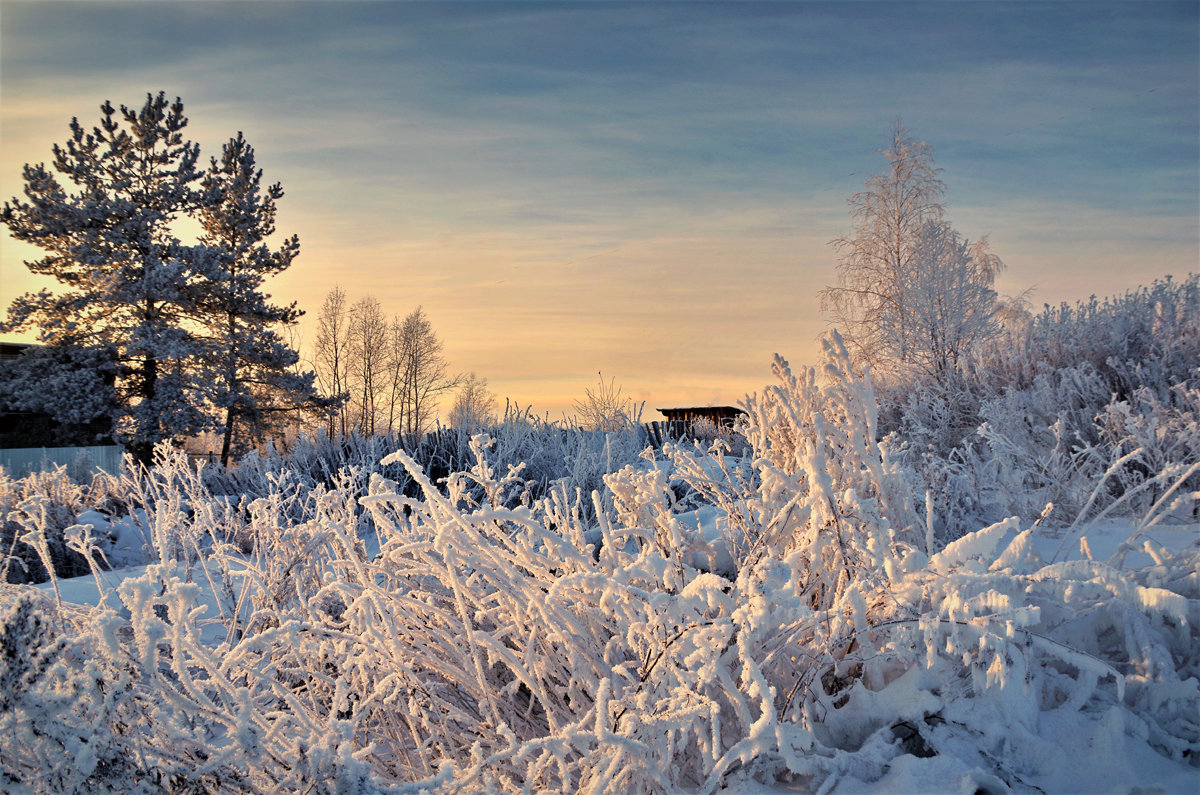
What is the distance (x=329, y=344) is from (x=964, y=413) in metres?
31.4

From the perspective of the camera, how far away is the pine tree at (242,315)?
82.4ft

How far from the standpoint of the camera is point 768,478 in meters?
1.77

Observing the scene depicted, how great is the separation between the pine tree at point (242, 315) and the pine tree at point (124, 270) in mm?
740

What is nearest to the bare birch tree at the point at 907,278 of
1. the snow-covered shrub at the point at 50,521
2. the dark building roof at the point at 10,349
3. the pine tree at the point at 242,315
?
the snow-covered shrub at the point at 50,521

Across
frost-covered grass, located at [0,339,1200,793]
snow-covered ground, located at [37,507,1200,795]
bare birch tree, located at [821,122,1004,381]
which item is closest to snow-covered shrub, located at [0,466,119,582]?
frost-covered grass, located at [0,339,1200,793]

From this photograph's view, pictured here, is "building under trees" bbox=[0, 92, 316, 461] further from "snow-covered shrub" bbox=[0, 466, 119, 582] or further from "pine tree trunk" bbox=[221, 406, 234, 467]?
"snow-covered shrub" bbox=[0, 466, 119, 582]

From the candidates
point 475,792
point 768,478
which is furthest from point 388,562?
point 768,478

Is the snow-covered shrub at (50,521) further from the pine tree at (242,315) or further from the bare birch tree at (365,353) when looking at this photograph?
the bare birch tree at (365,353)

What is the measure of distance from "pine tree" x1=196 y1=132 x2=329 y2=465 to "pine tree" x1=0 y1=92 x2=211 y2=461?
0.74 meters

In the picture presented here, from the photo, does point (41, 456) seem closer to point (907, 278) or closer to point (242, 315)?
point (242, 315)

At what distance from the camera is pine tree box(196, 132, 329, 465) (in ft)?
82.4

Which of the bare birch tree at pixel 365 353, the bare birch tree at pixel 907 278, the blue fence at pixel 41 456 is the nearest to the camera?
the bare birch tree at pixel 907 278

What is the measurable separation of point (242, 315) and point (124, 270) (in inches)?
141

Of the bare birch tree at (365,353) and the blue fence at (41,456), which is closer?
the blue fence at (41,456)
